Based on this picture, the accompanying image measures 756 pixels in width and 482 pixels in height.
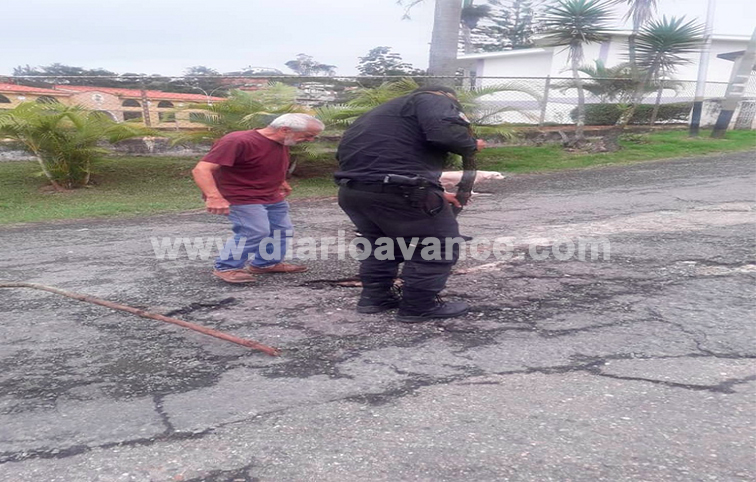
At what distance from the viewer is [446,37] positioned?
12.9m

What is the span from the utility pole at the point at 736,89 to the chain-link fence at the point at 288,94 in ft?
4.37

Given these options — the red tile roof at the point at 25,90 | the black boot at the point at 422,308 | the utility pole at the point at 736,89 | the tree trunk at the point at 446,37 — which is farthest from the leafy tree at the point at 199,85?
the utility pole at the point at 736,89

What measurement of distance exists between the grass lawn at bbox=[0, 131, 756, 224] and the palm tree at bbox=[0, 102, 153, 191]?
38 centimetres

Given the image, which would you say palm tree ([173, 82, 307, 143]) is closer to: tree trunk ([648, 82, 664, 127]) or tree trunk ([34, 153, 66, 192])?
tree trunk ([34, 153, 66, 192])

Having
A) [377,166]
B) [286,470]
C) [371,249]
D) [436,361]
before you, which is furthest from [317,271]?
[286,470]

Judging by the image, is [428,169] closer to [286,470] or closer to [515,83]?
[286,470]

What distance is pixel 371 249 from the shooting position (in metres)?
4.23

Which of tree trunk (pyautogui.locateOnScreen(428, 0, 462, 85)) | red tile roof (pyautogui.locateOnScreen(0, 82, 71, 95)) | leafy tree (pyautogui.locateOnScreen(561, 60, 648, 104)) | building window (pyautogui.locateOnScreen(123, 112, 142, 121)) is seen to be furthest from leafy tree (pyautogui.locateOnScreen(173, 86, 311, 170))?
leafy tree (pyautogui.locateOnScreen(561, 60, 648, 104))

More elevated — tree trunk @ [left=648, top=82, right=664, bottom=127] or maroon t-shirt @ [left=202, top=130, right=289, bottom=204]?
tree trunk @ [left=648, top=82, right=664, bottom=127]

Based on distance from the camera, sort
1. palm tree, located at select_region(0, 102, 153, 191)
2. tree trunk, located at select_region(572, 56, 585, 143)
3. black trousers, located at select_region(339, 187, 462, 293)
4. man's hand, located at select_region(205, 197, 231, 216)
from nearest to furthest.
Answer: black trousers, located at select_region(339, 187, 462, 293)
man's hand, located at select_region(205, 197, 231, 216)
palm tree, located at select_region(0, 102, 153, 191)
tree trunk, located at select_region(572, 56, 585, 143)

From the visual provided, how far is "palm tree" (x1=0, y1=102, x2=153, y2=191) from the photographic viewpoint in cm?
981

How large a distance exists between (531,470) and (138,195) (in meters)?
9.49

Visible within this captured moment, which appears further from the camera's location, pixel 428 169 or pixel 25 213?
pixel 25 213

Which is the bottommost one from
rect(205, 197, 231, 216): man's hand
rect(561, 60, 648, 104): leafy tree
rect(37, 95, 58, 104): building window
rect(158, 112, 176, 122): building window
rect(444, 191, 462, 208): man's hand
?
rect(205, 197, 231, 216): man's hand
